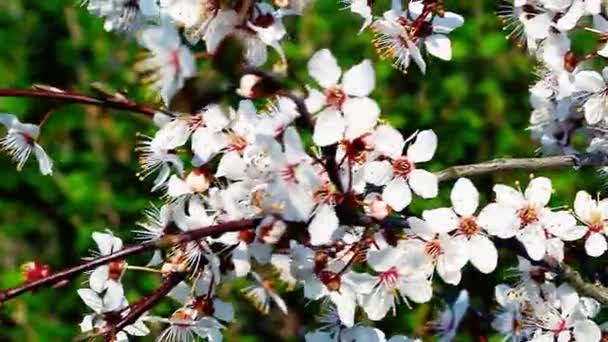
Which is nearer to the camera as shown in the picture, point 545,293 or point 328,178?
point 328,178

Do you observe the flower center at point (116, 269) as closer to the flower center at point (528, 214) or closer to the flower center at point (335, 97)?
the flower center at point (335, 97)

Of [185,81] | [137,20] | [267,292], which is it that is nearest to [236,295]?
[267,292]

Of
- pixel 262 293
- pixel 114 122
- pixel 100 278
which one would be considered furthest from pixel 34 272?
pixel 114 122

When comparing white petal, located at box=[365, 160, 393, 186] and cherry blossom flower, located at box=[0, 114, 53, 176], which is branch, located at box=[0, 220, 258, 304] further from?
cherry blossom flower, located at box=[0, 114, 53, 176]

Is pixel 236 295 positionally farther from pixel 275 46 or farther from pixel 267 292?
pixel 275 46

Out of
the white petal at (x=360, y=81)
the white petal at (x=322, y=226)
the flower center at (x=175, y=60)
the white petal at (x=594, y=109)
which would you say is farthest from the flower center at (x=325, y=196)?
the white petal at (x=594, y=109)
